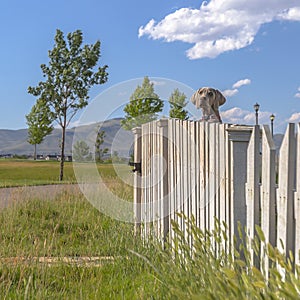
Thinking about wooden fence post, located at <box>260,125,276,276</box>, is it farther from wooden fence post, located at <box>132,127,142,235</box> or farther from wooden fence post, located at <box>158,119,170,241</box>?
wooden fence post, located at <box>132,127,142,235</box>

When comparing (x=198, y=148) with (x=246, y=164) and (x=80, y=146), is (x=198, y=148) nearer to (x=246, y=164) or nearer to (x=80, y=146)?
(x=246, y=164)

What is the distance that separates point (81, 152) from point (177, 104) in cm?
224

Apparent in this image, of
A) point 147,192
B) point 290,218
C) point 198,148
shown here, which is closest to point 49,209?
point 147,192

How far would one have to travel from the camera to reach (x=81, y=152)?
7.46m

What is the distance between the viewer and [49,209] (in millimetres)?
8945

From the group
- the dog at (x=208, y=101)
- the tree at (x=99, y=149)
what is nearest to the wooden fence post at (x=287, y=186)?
the dog at (x=208, y=101)

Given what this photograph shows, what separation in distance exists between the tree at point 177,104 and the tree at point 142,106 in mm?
190

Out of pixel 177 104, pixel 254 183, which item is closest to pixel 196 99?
pixel 177 104

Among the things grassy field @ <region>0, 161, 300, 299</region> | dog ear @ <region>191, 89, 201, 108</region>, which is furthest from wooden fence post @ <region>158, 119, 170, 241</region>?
dog ear @ <region>191, 89, 201, 108</region>

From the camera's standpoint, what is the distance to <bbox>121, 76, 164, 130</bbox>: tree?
6.37 metres

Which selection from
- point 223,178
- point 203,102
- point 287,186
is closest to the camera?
point 287,186

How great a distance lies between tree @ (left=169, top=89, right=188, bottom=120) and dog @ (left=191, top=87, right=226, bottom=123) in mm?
404

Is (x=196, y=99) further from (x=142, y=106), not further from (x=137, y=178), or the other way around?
(x=137, y=178)

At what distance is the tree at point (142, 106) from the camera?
637cm
